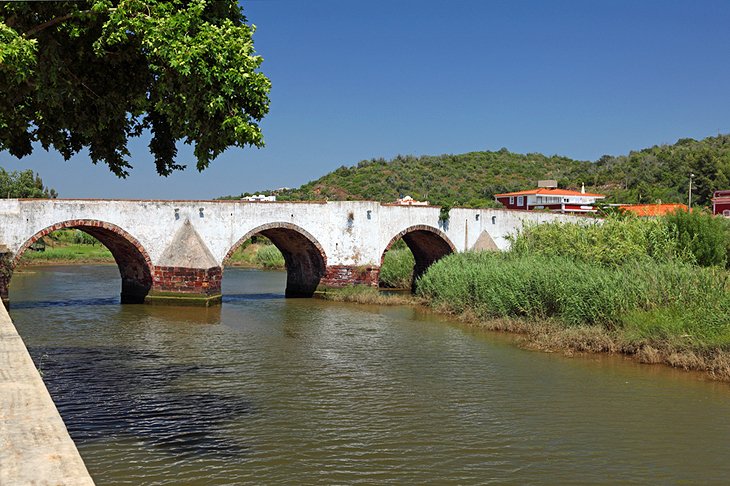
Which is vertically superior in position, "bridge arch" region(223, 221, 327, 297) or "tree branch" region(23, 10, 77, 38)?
"tree branch" region(23, 10, 77, 38)

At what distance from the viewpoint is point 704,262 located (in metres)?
22.7

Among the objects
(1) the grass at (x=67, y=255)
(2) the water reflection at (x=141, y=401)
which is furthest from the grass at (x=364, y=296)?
(1) the grass at (x=67, y=255)

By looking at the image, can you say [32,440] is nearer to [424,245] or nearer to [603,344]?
[603,344]

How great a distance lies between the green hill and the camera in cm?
6222

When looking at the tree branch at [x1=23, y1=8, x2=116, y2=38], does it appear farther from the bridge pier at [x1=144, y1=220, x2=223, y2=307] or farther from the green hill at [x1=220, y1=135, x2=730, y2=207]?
the green hill at [x1=220, y1=135, x2=730, y2=207]

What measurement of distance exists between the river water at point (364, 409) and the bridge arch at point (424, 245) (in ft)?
36.3

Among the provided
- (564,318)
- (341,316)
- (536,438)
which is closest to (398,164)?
(341,316)

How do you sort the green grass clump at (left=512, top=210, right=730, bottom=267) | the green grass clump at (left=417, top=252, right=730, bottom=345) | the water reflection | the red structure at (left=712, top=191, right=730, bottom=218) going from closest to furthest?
1. the water reflection
2. the green grass clump at (left=417, top=252, right=730, bottom=345)
3. the green grass clump at (left=512, top=210, right=730, bottom=267)
4. the red structure at (left=712, top=191, right=730, bottom=218)

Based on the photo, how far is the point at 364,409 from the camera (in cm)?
1125

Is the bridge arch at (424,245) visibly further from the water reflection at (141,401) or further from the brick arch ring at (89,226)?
the water reflection at (141,401)

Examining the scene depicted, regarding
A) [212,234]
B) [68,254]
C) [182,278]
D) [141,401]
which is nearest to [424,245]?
[212,234]

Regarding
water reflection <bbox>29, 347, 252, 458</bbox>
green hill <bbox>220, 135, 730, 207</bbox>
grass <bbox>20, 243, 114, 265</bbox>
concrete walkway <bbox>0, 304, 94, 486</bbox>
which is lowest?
water reflection <bbox>29, 347, 252, 458</bbox>

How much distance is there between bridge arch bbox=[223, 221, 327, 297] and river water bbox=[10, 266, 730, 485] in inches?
326

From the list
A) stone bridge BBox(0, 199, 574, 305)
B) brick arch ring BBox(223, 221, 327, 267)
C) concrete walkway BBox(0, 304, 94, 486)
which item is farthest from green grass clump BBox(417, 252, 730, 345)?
concrete walkway BBox(0, 304, 94, 486)
